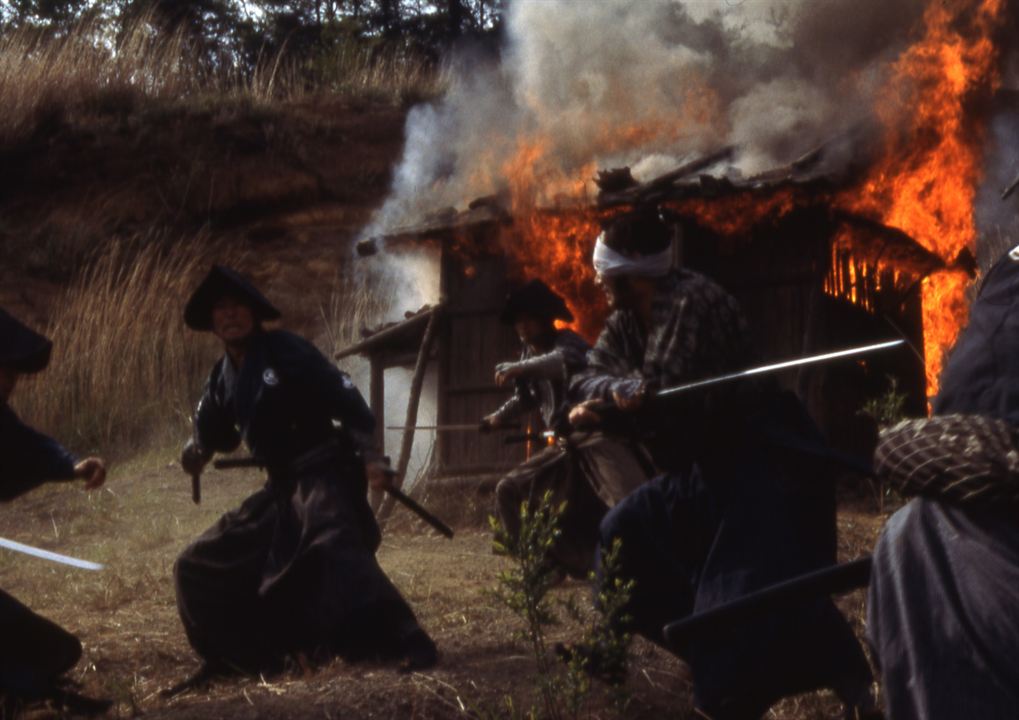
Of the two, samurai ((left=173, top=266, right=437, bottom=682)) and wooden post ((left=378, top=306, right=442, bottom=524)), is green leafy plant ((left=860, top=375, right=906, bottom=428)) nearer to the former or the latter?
samurai ((left=173, top=266, right=437, bottom=682))

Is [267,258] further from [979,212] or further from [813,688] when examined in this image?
[813,688]

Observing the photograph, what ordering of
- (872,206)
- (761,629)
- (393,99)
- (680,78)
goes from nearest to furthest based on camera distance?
1. (761,629)
2. (872,206)
3. (680,78)
4. (393,99)

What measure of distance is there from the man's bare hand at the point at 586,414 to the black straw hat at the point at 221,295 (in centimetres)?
188

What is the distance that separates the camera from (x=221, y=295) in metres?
6.16

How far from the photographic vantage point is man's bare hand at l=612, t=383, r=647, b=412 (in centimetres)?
458

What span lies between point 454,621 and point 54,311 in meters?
11.7

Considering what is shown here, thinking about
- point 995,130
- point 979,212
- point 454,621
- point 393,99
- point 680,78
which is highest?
point 393,99

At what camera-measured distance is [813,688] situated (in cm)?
434

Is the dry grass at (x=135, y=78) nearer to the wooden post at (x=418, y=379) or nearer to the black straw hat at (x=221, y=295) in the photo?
the wooden post at (x=418, y=379)

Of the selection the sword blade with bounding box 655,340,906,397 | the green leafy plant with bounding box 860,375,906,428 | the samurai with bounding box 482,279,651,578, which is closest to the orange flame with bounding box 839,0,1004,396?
the green leafy plant with bounding box 860,375,906,428

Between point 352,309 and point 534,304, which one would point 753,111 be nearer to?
point 534,304

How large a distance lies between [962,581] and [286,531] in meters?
3.93

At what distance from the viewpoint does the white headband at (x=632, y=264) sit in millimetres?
4902

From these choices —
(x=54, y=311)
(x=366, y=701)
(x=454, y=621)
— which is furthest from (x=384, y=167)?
(x=366, y=701)
